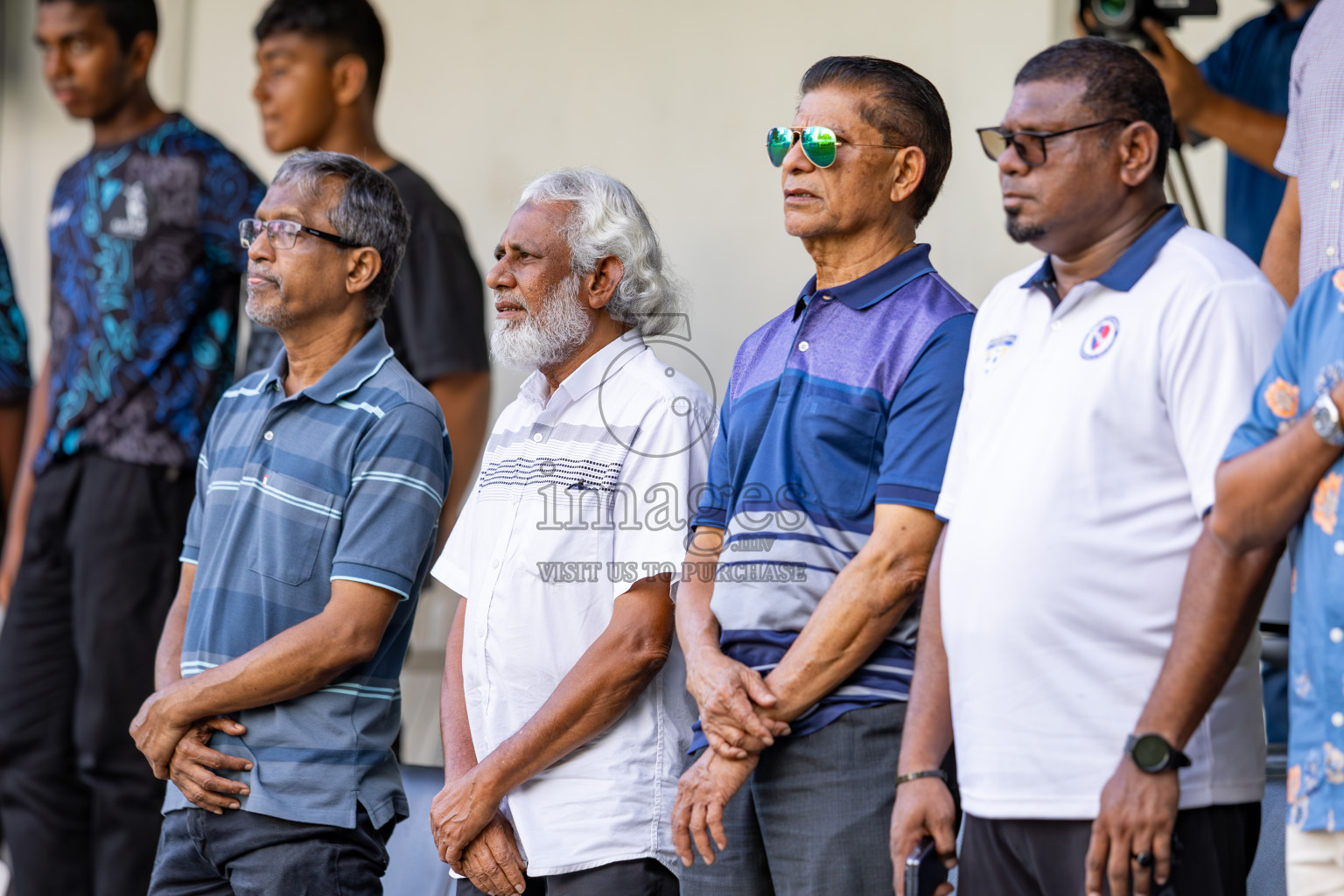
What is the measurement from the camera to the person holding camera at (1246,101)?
344 cm

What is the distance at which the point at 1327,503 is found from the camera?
1794 mm

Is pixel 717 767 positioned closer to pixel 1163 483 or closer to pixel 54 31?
pixel 1163 483

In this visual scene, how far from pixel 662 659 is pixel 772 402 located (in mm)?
477

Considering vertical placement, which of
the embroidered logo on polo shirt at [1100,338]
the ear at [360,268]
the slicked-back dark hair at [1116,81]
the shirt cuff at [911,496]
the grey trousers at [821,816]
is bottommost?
the grey trousers at [821,816]

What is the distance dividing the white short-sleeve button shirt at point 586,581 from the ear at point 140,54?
218 centimetres

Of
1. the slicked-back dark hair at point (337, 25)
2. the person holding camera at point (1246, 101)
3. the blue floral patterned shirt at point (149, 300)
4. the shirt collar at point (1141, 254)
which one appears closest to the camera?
the shirt collar at point (1141, 254)

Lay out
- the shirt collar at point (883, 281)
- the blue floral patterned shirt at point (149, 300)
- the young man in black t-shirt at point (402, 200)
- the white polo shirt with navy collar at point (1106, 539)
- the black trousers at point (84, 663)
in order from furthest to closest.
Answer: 1. the young man in black t-shirt at point (402, 200)
2. the blue floral patterned shirt at point (149, 300)
3. the black trousers at point (84, 663)
4. the shirt collar at point (883, 281)
5. the white polo shirt with navy collar at point (1106, 539)

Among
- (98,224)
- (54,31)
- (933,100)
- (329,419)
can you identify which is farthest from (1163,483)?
(54,31)

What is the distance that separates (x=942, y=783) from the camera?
7.13 feet

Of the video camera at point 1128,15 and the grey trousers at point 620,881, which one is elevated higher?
the video camera at point 1128,15

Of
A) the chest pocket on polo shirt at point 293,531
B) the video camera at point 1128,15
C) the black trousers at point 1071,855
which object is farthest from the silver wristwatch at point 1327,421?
the video camera at point 1128,15

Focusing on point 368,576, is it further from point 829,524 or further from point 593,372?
point 829,524

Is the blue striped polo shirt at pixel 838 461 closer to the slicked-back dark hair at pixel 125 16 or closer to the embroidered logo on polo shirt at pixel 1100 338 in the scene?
the embroidered logo on polo shirt at pixel 1100 338

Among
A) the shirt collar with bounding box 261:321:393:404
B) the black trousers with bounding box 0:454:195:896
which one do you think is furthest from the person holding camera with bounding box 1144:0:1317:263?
the black trousers with bounding box 0:454:195:896
